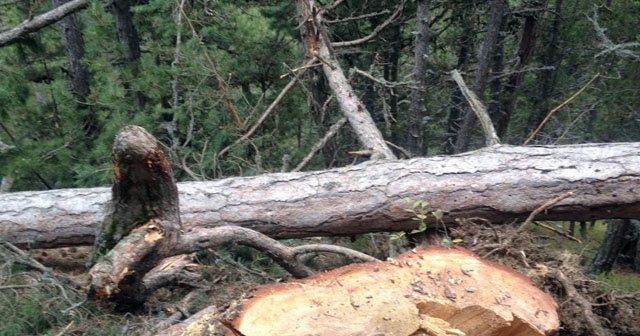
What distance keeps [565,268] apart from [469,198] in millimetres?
855

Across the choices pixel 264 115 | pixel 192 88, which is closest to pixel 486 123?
pixel 264 115

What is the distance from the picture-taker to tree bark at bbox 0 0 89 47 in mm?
5809

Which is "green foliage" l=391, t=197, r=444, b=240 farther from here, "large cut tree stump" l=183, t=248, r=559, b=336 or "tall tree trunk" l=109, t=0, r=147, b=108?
"tall tree trunk" l=109, t=0, r=147, b=108

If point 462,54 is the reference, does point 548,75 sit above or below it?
below

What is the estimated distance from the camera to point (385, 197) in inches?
145

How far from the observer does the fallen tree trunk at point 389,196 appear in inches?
139

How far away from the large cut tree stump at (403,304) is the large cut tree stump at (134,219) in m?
0.56

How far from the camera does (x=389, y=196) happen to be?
12.1 feet

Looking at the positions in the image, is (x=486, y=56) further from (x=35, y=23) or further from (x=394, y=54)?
(x=35, y=23)

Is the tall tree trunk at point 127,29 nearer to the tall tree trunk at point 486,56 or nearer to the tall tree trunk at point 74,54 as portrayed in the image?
the tall tree trunk at point 74,54

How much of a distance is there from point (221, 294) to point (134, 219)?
71 centimetres

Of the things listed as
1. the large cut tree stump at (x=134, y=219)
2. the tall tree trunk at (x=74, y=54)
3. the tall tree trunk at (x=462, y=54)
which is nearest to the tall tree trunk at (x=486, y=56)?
the tall tree trunk at (x=462, y=54)

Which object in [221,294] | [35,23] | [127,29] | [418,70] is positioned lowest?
[221,294]

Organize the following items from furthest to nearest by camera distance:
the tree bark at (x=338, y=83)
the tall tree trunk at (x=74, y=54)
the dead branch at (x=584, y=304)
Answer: the tall tree trunk at (x=74, y=54)
the tree bark at (x=338, y=83)
the dead branch at (x=584, y=304)
